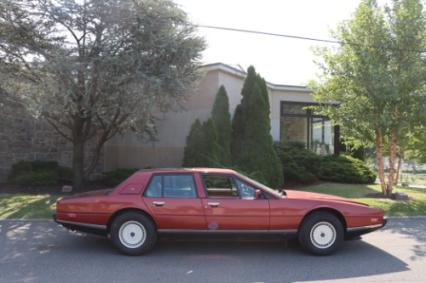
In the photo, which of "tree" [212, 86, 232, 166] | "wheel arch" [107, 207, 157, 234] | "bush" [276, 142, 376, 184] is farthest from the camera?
"bush" [276, 142, 376, 184]

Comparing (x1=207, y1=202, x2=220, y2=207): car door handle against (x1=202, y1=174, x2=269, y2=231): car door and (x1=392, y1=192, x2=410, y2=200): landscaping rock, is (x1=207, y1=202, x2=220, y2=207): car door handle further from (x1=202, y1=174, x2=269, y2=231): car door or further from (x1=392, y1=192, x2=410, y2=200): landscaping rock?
(x1=392, y1=192, x2=410, y2=200): landscaping rock

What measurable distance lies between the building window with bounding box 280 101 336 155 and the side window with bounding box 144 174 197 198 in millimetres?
11775

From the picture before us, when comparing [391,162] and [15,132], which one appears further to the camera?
[15,132]

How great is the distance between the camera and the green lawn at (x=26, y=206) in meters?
9.31

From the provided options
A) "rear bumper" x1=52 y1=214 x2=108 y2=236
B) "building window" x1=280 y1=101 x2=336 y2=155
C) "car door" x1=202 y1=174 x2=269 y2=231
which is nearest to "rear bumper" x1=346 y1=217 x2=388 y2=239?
"car door" x1=202 y1=174 x2=269 y2=231

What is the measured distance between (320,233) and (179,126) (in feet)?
33.2

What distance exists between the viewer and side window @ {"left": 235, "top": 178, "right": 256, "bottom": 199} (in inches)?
253

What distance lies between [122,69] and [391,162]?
9.36m

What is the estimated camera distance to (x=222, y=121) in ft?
44.6

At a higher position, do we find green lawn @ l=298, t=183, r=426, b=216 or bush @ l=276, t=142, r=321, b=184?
bush @ l=276, t=142, r=321, b=184

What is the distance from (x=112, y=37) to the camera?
11.0 metres

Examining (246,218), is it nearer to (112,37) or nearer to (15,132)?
(112,37)

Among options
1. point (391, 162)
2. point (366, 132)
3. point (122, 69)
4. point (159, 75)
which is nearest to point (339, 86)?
point (366, 132)

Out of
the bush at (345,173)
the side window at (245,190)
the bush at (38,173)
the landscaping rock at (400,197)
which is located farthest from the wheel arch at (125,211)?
the bush at (345,173)
